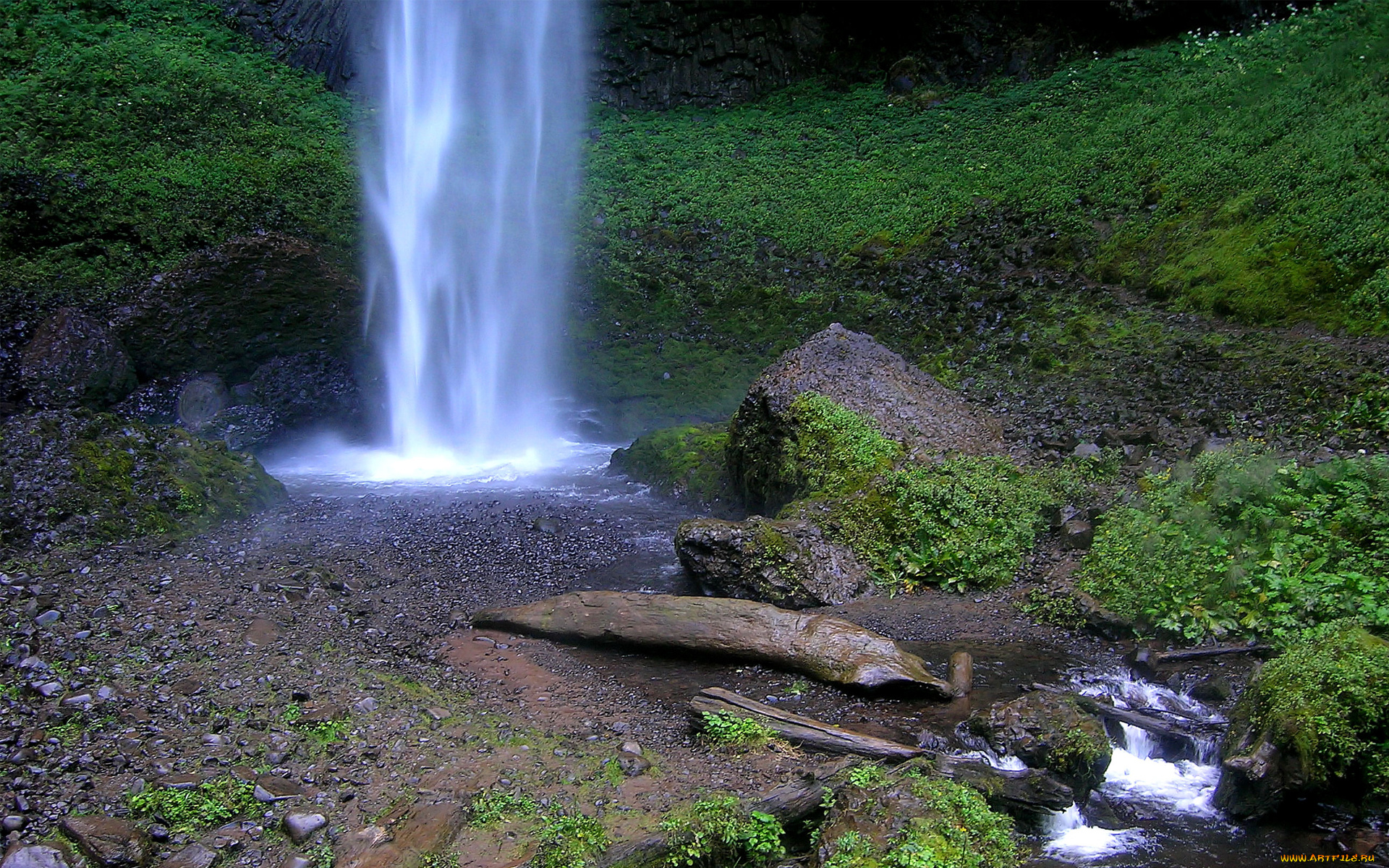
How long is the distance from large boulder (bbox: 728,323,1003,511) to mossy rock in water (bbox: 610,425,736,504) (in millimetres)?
425

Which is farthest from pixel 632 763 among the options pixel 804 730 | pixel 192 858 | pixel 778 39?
pixel 778 39

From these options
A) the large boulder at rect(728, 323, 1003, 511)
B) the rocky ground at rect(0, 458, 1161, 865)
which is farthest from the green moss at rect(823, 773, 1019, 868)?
the large boulder at rect(728, 323, 1003, 511)

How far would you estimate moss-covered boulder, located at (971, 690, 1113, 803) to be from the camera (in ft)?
15.7

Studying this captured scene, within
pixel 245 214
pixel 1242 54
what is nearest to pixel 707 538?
pixel 245 214

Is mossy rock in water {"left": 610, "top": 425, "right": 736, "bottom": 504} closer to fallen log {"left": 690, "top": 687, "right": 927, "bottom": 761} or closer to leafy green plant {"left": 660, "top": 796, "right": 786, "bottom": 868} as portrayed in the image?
fallen log {"left": 690, "top": 687, "right": 927, "bottom": 761}

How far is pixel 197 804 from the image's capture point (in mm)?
4180

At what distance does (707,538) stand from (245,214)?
1140cm

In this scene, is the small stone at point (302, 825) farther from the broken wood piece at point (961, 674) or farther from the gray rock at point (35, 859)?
the broken wood piece at point (961, 674)

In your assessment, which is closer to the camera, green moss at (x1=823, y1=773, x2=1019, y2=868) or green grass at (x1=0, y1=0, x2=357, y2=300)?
green moss at (x1=823, y1=773, x2=1019, y2=868)

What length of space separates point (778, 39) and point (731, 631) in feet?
64.7

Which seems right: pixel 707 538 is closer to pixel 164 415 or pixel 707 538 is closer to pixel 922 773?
pixel 922 773

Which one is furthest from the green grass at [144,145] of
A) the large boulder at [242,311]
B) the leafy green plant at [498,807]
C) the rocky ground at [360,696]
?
the leafy green plant at [498,807]

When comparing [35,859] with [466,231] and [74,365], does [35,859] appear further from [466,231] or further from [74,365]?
[466,231]

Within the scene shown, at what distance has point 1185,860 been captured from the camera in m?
4.21
